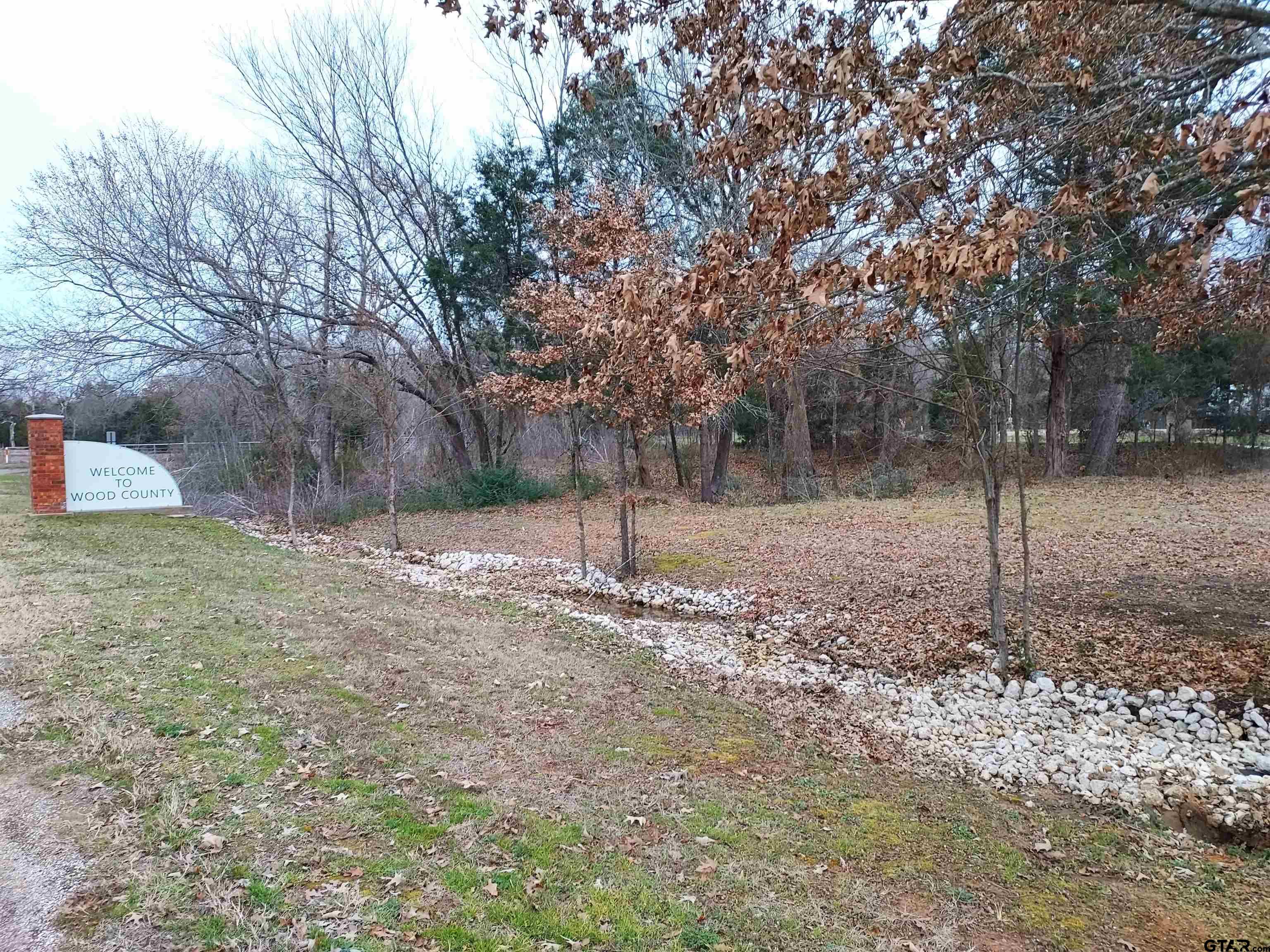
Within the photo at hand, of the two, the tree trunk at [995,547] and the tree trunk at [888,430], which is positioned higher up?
the tree trunk at [888,430]

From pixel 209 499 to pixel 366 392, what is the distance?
19.0 feet

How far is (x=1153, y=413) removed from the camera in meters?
18.6

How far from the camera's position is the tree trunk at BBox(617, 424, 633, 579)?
29.6ft

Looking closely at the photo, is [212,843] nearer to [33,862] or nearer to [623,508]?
[33,862]

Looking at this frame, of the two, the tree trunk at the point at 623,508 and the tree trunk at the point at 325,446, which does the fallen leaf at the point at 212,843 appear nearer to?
the tree trunk at the point at 623,508

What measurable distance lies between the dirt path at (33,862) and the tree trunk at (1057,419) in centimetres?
1776

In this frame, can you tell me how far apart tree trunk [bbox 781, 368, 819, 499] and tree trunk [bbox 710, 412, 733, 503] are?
1.43m

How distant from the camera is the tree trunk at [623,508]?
903cm

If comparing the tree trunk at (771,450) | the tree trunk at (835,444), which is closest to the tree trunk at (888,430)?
the tree trunk at (835,444)

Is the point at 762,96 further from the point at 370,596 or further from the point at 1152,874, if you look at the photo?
the point at 370,596

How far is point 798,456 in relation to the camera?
17.1 metres

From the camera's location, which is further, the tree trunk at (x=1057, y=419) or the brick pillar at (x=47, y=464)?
the tree trunk at (x=1057, y=419)

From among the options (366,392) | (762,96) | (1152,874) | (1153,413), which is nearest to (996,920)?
(1152,874)

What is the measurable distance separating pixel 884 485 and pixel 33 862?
16.3m
